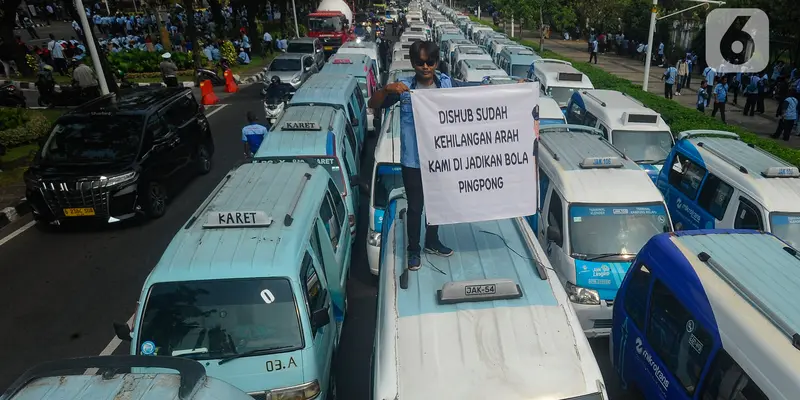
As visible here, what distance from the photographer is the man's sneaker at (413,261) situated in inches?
163

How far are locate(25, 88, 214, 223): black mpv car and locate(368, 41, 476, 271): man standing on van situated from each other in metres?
6.56

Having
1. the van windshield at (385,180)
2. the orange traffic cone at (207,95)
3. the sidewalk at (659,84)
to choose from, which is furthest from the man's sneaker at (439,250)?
the orange traffic cone at (207,95)

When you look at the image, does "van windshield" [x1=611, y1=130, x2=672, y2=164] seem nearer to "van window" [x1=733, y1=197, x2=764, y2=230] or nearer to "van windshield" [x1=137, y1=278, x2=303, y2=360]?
"van window" [x1=733, y1=197, x2=764, y2=230]

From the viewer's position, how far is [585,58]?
3309 cm

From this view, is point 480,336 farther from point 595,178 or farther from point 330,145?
point 330,145

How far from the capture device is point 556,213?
7082mm

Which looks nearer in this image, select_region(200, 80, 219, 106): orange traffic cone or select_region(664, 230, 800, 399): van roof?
select_region(664, 230, 800, 399): van roof

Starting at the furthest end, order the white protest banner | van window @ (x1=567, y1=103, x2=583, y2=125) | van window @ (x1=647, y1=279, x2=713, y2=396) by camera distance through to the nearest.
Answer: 1. van window @ (x1=567, y1=103, x2=583, y2=125)
2. van window @ (x1=647, y1=279, x2=713, y2=396)
3. the white protest banner

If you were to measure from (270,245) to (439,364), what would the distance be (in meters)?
2.12

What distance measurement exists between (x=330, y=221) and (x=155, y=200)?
5146mm

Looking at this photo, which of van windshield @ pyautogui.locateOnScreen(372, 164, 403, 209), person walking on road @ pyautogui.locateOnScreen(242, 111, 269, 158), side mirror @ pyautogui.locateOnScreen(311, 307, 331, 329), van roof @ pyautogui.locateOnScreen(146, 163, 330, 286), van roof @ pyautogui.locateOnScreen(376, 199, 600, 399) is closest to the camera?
van roof @ pyautogui.locateOnScreen(376, 199, 600, 399)

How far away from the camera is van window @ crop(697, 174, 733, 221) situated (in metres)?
7.36

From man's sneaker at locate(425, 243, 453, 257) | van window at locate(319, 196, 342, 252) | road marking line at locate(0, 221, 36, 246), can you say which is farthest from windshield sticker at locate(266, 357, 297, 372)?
road marking line at locate(0, 221, 36, 246)

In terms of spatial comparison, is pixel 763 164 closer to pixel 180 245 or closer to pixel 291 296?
pixel 291 296
